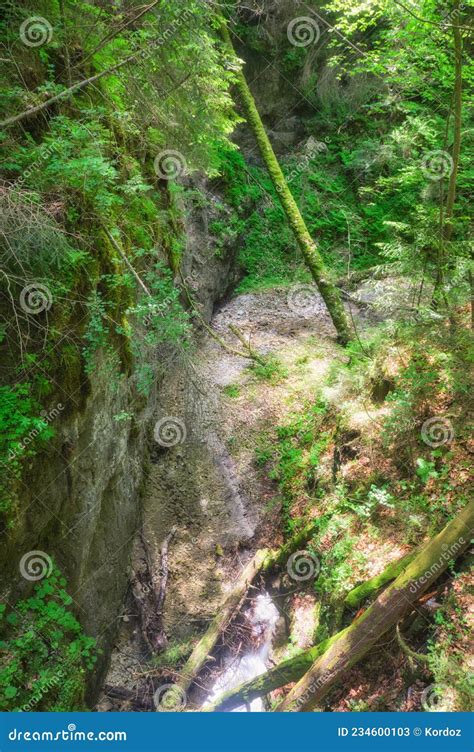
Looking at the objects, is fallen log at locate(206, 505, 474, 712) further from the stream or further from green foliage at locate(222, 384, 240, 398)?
green foliage at locate(222, 384, 240, 398)

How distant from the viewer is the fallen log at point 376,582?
4359mm

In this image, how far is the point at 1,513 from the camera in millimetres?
3344

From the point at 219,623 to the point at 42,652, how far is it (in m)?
2.91

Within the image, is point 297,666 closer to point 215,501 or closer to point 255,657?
point 255,657

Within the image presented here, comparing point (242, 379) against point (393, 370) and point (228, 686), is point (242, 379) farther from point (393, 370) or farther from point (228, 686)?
point (228, 686)

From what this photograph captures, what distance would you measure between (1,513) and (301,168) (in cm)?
1291

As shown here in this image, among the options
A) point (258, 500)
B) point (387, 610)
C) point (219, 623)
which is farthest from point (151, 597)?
point (387, 610)

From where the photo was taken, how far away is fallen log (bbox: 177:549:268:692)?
5.53 m

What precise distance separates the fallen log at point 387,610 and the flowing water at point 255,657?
4.38 feet

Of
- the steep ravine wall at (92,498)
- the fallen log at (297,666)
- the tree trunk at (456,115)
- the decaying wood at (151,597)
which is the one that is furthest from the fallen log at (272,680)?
the tree trunk at (456,115)

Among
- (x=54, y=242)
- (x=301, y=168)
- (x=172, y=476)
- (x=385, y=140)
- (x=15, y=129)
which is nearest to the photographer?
(x=54, y=242)

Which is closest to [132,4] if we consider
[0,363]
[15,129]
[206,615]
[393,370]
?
[15,129]

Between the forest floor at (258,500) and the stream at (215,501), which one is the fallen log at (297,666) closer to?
the stream at (215,501)

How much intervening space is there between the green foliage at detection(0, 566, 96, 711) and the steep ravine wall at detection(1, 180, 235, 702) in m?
0.20
